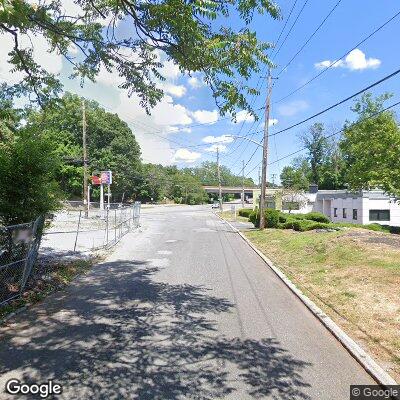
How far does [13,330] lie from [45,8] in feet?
21.1

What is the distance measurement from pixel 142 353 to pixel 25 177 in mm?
6005

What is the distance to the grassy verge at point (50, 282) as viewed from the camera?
7934mm

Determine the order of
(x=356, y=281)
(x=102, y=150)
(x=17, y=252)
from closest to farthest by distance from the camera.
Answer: (x=17, y=252)
(x=356, y=281)
(x=102, y=150)

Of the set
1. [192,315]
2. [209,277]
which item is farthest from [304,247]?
[192,315]

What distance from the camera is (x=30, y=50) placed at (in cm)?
963

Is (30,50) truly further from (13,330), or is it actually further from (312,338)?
(312,338)

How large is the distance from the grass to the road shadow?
1779 mm

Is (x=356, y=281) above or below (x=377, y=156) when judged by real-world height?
below

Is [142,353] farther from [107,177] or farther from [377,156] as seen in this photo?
[107,177]

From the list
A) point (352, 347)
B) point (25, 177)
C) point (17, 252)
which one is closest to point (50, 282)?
point (17, 252)

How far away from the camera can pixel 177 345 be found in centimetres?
604

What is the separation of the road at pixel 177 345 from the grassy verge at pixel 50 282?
1.03 ft

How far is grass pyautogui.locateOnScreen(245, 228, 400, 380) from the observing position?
6531mm

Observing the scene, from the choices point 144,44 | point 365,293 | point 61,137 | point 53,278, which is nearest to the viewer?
point 144,44
